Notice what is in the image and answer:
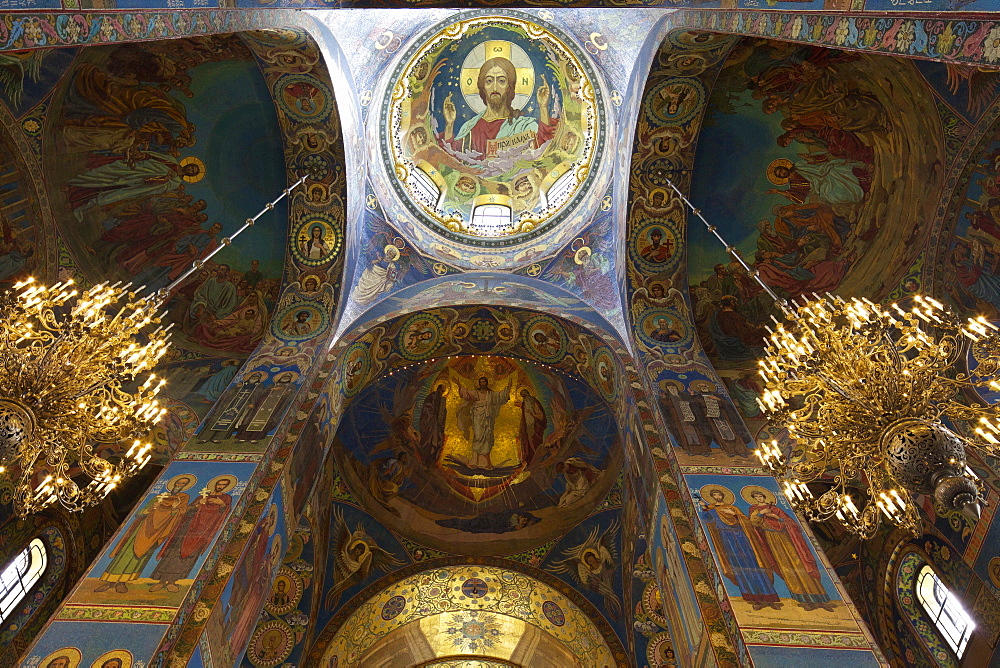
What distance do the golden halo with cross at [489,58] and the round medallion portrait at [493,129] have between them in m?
0.02

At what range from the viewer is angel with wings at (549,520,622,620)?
1215cm

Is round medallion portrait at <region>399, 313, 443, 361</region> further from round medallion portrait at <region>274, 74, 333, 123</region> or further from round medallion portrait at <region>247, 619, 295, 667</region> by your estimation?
round medallion portrait at <region>247, 619, 295, 667</region>

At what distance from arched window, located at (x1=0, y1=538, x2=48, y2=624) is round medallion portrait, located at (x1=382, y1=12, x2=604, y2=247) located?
811 cm

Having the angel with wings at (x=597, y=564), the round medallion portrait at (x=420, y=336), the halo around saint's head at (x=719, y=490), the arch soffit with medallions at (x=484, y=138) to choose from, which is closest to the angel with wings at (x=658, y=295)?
the arch soffit with medallions at (x=484, y=138)

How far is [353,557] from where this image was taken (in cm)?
1245

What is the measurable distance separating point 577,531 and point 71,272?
9649 millimetres

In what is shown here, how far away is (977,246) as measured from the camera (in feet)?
27.6

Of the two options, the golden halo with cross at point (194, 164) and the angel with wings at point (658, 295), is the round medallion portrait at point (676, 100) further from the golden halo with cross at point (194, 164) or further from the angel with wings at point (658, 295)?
the golden halo with cross at point (194, 164)

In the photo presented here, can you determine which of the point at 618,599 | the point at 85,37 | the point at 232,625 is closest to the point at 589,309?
the point at 618,599

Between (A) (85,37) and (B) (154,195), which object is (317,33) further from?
(A) (85,37)

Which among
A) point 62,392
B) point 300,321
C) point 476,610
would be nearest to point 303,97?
point 300,321

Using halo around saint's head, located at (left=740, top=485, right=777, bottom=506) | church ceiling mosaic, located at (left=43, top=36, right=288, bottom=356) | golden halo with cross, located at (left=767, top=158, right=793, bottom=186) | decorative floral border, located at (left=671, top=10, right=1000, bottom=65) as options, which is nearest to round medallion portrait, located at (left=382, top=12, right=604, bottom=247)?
church ceiling mosaic, located at (left=43, top=36, right=288, bottom=356)

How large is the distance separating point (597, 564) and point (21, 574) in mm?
9218

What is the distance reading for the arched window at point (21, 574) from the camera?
9109 millimetres
